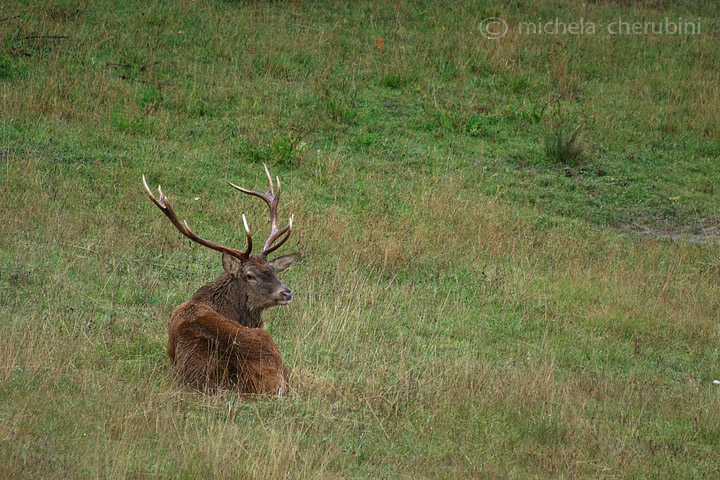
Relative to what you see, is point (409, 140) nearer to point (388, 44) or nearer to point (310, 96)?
point (310, 96)

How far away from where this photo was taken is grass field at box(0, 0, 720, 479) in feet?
19.9

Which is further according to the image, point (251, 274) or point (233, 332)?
point (251, 274)

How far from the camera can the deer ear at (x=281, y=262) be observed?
7816mm

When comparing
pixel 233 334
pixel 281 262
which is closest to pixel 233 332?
pixel 233 334

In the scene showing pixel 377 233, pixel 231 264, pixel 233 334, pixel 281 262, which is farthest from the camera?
pixel 377 233

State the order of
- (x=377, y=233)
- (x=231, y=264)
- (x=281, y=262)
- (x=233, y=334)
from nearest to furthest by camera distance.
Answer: (x=233, y=334) → (x=231, y=264) → (x=281, y=262) → (x=377, y=233)

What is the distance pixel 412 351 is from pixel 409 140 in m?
5.79

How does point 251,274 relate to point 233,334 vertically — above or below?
above

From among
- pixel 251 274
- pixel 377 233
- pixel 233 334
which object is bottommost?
pixel 377 233

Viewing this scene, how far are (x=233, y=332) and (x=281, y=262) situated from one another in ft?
3.83

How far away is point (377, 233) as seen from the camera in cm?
997

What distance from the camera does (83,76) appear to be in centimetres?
1283

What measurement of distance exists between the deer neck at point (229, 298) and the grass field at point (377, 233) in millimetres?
320

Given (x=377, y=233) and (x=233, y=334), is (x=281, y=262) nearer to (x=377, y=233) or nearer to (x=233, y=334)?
(x=233, y=334)
